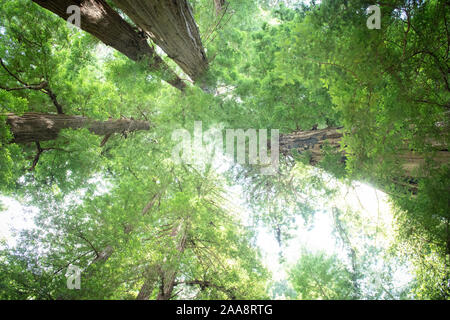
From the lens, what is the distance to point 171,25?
11.8ft

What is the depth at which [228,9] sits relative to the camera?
5.03m

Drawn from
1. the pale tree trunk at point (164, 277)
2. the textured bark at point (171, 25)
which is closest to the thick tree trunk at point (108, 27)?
the textured bark at point (171, 25)

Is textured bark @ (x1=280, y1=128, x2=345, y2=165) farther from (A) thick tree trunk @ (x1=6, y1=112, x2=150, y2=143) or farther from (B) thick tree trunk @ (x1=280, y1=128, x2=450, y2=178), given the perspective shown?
(A) thick tree trunk @ (x1=6, y1=112, x2=150, y2=143)

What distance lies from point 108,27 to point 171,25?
1.11 meters

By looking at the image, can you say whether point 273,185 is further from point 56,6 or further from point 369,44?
point 56,6

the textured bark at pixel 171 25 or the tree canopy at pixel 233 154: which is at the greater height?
the textured bark at pixel 171 25

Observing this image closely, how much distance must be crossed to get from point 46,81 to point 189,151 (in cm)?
335

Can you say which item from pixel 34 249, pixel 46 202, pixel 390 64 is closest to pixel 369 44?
pixel 390 64

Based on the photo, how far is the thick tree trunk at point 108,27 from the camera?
320cm

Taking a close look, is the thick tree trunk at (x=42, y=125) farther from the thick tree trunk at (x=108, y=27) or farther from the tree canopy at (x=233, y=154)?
the thick tree trunk at (x=108, y=27)

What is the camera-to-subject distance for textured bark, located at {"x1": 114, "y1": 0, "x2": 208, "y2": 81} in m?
3.18

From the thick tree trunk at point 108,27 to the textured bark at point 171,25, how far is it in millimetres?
456

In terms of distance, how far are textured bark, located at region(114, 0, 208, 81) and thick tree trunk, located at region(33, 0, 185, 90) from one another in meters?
0.46

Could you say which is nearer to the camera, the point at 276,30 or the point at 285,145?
the point at 276,30
